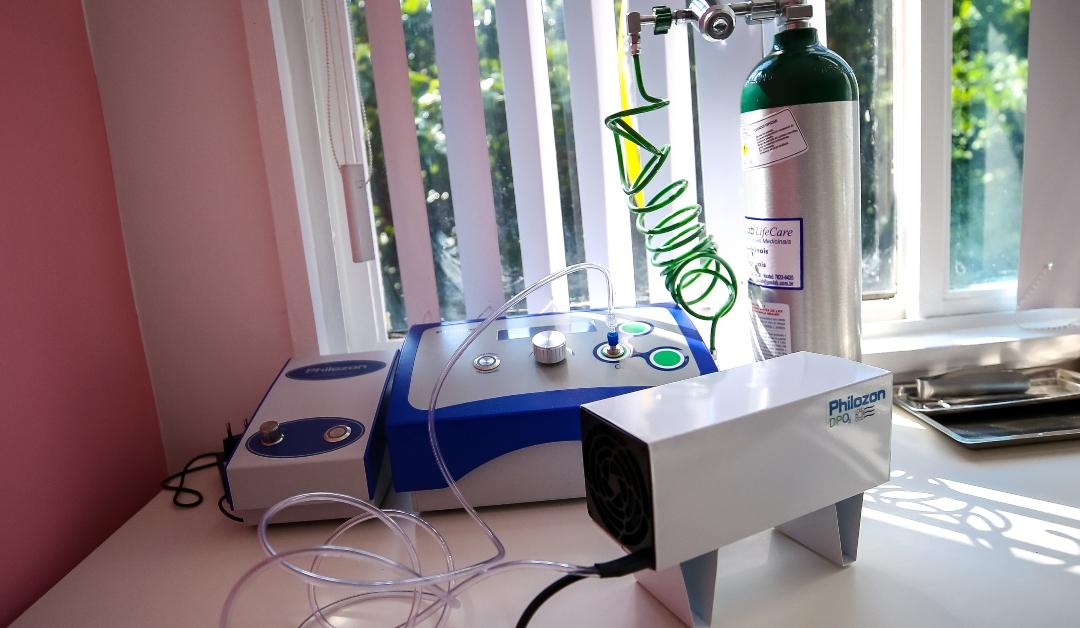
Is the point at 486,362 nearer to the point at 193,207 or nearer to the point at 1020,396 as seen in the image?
the point at 193,207

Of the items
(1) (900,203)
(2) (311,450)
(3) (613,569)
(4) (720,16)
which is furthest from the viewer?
(1) (900,203)

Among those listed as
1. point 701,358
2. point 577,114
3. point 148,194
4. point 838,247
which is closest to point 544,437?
point 701,358

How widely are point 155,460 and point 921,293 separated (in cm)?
120

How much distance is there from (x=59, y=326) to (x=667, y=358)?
2.33ft

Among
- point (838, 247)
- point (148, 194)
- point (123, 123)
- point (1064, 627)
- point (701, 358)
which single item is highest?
point (123, 123)

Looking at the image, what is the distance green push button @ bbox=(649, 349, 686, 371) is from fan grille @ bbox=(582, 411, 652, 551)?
0.25 meters

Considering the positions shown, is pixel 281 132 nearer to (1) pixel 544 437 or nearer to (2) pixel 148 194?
(2) pixel 148 194

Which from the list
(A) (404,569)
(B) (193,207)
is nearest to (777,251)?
(A) (404,569)

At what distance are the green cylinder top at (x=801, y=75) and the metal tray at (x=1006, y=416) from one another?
0.43m

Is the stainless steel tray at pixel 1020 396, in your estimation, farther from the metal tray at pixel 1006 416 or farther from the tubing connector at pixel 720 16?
the tubing connector at pixel 720 16

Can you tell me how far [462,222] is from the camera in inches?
40.7

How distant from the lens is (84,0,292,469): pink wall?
94 cm

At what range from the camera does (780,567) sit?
1.99 ft

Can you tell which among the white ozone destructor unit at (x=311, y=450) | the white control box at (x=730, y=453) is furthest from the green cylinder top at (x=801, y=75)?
the white ozone destructor unit at (x=311, y=450)
